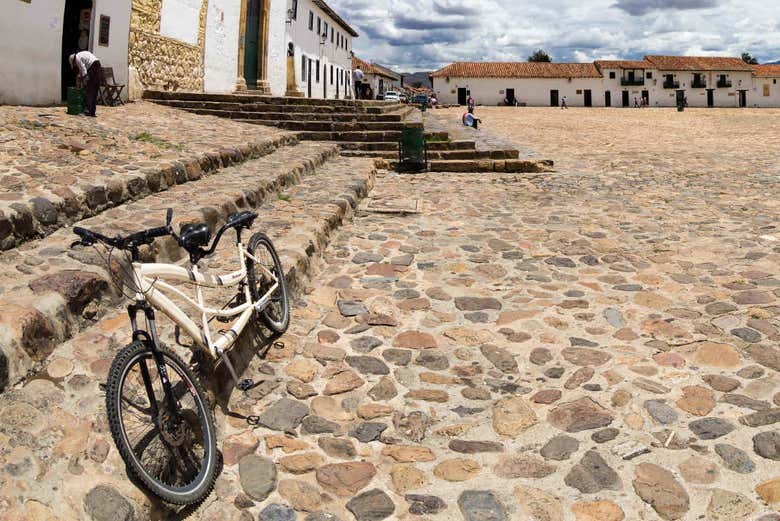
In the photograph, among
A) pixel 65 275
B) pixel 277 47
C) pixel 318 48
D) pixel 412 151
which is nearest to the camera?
pixel 65 275

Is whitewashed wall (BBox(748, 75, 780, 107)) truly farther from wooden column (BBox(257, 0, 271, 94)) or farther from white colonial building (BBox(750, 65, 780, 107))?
wooden column (BBox(257, 0, 271, 94))

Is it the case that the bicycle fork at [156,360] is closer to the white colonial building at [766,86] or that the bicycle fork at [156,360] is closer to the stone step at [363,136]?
the stone step at [363,136]

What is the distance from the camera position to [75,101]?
30.6 ft

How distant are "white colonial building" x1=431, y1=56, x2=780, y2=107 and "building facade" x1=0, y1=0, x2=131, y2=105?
48697mm

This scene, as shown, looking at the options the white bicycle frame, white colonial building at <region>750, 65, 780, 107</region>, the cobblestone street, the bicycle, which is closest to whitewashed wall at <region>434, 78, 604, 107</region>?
white colonial building at <region>750, 65, 780, 107</region>

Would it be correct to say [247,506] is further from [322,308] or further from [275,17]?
[275,17]

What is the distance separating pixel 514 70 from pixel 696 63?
19.3 metres

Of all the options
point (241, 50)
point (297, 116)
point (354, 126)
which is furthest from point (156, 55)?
point (354, 126)

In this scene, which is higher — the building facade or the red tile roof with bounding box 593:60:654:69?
the red tile roof with bounding box 593:60:654:69

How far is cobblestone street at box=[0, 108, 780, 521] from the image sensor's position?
245 centimetres

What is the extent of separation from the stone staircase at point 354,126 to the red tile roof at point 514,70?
45.8 meters

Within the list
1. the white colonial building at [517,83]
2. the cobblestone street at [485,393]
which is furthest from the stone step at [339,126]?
the white colonial building at [517,83]

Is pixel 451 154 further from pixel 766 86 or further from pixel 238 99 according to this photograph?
pixel 766 86

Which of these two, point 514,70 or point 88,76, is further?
point 514,70
